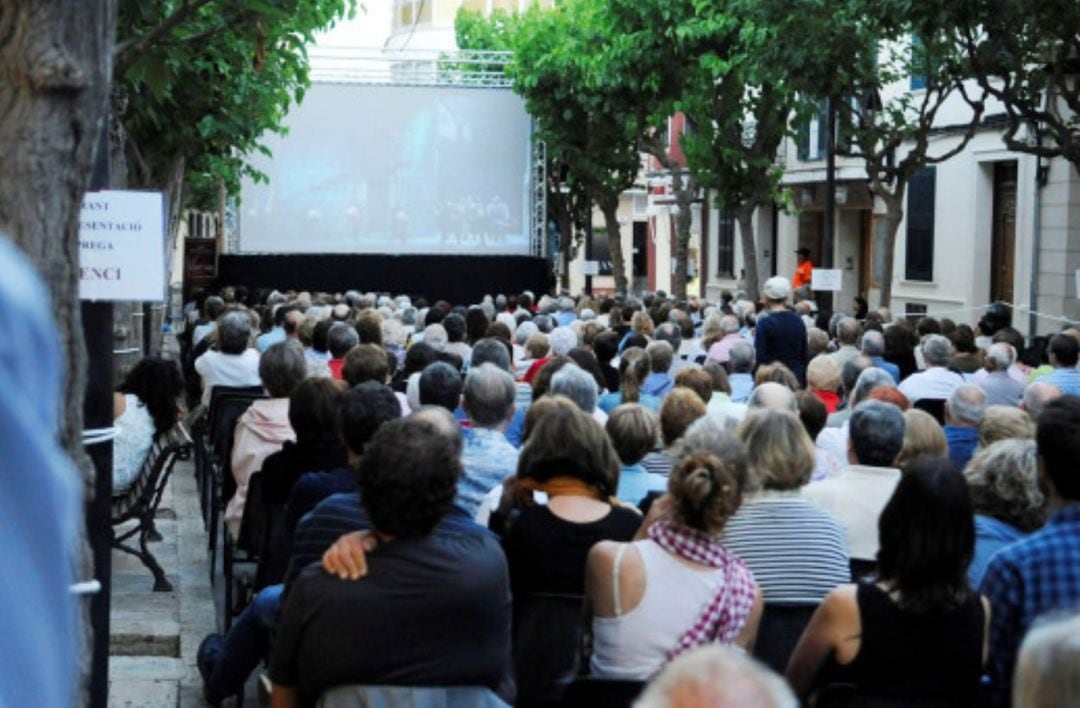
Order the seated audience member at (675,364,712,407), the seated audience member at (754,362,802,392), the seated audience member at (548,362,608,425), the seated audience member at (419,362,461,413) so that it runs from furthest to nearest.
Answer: the seated audience member at (754,362,802,392) < the seated audience member at (675,364,712,407) < the seated audience member at (548,362,608,425) < the seated audience member at (419,362,461,413)

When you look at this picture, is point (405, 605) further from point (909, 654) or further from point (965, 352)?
point (965, 352)

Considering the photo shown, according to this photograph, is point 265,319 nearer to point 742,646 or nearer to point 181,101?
point 181,101

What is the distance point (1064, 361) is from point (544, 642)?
7462mm

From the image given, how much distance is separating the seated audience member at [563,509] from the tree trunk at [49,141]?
99.5 inches

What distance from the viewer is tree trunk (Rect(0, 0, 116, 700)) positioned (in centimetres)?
373

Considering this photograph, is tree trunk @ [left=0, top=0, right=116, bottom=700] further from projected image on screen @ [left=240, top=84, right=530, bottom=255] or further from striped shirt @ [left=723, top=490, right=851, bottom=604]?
projected image on screen @ [left=240, top=84, right=530, bottom=255]

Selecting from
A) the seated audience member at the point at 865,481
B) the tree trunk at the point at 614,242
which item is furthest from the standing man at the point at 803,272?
the seated audience member at the point at 865,481

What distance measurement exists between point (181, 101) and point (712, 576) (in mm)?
18009

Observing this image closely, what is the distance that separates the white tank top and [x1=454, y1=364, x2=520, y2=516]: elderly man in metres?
2.07

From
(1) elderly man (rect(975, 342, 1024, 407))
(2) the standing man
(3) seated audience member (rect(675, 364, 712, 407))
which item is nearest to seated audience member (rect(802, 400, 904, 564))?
(3) seated audience member (rect(675, 364, 712, 407))

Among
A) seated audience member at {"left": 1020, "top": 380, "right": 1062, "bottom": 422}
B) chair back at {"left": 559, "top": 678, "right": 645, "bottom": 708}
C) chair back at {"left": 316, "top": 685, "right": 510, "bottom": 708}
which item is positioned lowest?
chair back at {"left": 559, "top": 678, "right": 645, "bottom": 708}

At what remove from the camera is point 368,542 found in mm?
5023

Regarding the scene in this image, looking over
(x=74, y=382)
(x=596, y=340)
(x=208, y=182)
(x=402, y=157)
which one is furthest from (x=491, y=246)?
(x=74, y=382)

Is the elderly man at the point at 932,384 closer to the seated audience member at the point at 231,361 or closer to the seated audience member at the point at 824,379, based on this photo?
the seated audience member at the point at 824,379
